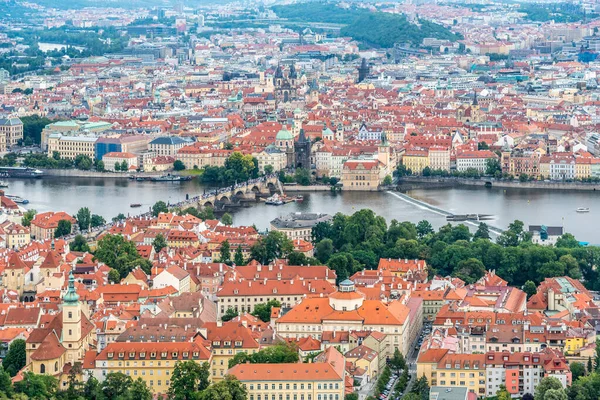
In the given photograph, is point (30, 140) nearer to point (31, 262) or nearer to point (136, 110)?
point (136, 110)

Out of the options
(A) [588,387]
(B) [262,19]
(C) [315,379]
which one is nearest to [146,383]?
(C) [315,379]

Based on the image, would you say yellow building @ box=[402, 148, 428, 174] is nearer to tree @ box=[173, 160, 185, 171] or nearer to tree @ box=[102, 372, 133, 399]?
tree @ box=[173, 160, 185, 171]

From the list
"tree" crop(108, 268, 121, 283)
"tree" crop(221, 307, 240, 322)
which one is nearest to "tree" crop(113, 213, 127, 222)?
"tree" crop(108, 268, 121, 283)

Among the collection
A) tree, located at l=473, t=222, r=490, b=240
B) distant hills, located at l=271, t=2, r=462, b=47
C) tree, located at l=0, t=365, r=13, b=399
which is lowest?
distant hills, located at l=271, t=2, r=462, b=47

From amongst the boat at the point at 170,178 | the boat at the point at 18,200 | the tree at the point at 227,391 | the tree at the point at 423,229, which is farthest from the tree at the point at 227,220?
the tree at the point at 227,391

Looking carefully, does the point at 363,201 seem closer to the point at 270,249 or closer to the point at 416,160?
the point at 416,160

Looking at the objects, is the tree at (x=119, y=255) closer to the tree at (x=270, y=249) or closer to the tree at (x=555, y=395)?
the tree at (x=270, y=249)

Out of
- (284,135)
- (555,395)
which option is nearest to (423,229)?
(555,395)
